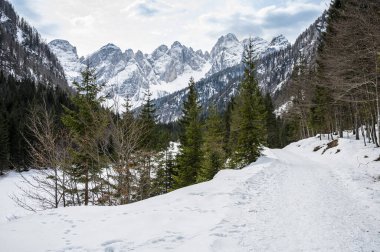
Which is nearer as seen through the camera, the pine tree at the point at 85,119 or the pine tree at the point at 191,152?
the pine tree at the point at 85,119

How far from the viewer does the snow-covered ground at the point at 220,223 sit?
5871 mm

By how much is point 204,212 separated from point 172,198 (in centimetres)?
230

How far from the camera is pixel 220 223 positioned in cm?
718

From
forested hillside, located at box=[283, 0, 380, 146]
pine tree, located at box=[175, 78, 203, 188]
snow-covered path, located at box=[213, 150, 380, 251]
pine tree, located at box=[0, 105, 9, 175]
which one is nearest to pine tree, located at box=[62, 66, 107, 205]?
pine tree, located at box=[175, 78, 203, 188]

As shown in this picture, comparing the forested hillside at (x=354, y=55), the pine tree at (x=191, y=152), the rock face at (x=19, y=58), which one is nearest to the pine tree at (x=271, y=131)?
the forested hillside at (x=354, y=55)

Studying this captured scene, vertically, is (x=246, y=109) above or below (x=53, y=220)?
above

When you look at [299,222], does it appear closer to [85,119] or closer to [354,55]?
[354,55]

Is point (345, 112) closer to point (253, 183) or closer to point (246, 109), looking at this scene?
point (246, 109)

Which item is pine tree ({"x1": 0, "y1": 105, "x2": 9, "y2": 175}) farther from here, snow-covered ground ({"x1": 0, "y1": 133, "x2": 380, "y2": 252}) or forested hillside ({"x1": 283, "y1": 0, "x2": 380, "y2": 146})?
forested hillside ({"x1": 283, "y1": 0, "x2": 380, "y2": 146})

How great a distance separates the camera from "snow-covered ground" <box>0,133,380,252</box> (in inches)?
231

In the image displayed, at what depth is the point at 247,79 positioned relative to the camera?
25.7 meters

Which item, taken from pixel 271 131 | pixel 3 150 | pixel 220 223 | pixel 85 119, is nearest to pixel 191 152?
pixel 85 119

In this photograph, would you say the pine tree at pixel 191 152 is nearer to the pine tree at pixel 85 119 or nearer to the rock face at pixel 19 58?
the pine tree at pixel 85 119

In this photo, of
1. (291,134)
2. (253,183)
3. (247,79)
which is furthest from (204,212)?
(291,134)
